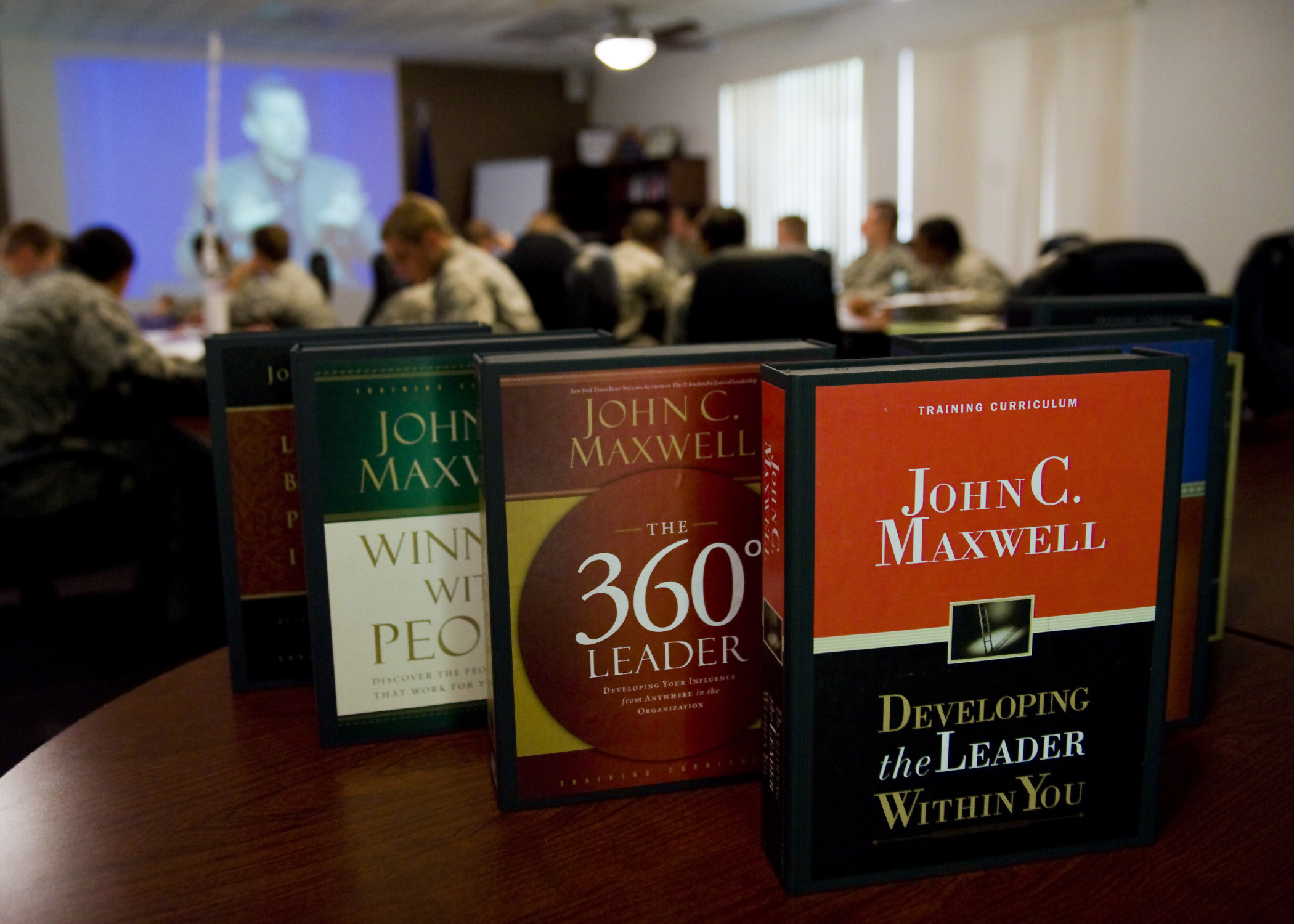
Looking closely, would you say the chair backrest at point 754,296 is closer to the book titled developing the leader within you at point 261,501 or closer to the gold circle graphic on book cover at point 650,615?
the book titled developing the leader within you at point 261,501

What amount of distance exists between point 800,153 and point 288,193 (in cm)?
444

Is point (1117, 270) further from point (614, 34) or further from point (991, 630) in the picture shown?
point (614, 34)

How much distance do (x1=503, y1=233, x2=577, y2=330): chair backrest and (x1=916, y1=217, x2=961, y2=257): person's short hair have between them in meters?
1.79

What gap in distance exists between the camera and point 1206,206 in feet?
18.9

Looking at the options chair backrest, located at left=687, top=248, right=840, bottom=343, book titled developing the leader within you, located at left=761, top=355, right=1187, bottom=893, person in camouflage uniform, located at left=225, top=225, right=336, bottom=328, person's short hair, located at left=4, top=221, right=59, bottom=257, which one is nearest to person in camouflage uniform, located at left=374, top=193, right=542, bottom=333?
person in camouflage uniform, located at left=225, top=225, right=336, bottom=328

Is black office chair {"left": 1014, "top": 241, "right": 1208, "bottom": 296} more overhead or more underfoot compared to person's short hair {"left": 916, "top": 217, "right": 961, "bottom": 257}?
more underfoot

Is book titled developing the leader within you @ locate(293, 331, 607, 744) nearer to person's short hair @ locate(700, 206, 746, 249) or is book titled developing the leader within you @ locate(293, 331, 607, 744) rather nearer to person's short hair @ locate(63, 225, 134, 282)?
person's short hair @ locate(63, 225, 134, 282)

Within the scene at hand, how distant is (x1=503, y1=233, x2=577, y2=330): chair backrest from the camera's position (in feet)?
17.0

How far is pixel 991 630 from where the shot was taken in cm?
56

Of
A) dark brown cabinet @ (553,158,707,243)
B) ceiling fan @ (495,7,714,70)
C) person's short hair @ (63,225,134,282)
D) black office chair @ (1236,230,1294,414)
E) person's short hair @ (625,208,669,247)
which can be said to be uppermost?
ceiling fan @ (495,7,714,70)

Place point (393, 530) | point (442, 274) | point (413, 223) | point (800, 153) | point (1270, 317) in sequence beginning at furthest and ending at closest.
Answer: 1. point (800, 153)
2. point (413, 223)
3. point (442, 274)
4. point (1270, 317)
5. point (393, 530)

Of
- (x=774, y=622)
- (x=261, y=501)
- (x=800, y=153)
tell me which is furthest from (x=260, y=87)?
(x=774, y=622)

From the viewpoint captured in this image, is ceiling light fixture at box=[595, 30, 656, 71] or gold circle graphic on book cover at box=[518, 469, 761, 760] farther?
ceiling light fixture at box=[595, 30, 656, 71]

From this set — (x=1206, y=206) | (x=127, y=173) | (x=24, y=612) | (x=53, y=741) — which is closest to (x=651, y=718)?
(x=53, y=741)
